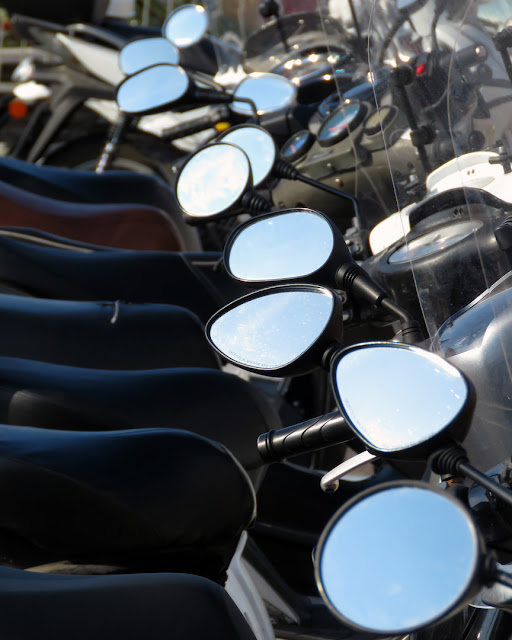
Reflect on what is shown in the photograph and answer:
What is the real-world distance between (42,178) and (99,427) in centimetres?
146

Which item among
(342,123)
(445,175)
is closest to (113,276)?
(342,123)

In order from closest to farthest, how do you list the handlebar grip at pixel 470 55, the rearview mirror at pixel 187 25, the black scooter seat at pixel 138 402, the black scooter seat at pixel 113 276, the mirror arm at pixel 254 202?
the handlebar grip at pixel 470 55 < the black scooter seat at pixel 138 402 < the mirror arm at pixel 254 202 < the black scooter seat at pixel 113 276 < the rearview mirror at pixel 187 25

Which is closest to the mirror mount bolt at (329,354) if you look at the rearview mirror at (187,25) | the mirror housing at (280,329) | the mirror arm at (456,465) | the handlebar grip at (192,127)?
the mirror housing at (280,329)

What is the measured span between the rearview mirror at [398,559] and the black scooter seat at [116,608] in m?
0.22

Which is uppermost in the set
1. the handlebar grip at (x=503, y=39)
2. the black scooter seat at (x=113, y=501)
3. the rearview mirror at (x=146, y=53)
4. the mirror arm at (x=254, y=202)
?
the handlebar grip at (x=503, y=39)

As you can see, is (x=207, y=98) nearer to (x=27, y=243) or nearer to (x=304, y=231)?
(x=27, y=243)

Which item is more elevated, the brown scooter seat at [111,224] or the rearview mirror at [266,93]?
the rearview mirror at [266,93]

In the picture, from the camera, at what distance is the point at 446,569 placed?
1.33 ft

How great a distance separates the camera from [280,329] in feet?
2.28

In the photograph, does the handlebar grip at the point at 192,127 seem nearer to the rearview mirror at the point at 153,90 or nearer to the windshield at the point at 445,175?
the rearview mirror at the point at 153,90

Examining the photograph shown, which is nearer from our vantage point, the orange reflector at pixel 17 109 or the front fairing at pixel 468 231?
the front fairing at pixel 468 231

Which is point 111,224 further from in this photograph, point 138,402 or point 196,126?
point 138,402

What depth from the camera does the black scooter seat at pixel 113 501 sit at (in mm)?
840

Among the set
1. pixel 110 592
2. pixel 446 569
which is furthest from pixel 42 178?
pixel 446 569
